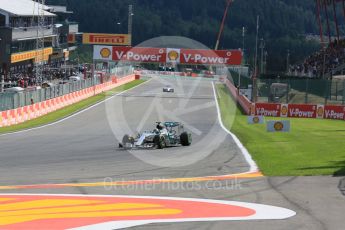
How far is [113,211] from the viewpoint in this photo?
9359 millimetres

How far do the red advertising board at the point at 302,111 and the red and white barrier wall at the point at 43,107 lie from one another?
16.8 m

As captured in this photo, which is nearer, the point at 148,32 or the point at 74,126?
the point at 74,126

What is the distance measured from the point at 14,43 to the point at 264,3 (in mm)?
117780

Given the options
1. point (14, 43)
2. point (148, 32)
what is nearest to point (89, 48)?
point (148, 32)

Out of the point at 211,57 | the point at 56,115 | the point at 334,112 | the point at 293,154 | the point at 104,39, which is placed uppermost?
the point at 104,39

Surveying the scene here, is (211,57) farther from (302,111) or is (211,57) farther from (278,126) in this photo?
(278,126)

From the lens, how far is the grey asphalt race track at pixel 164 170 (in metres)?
9.25

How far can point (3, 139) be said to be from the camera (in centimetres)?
2506

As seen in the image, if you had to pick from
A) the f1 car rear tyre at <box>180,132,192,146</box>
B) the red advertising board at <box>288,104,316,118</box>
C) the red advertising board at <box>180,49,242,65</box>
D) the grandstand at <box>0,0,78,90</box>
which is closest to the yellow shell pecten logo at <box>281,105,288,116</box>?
the red advertising board at <box>288,104,316,118</box>

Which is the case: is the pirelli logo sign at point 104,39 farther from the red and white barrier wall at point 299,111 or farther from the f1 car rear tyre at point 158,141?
the f1 car rear tyre at point 158,141

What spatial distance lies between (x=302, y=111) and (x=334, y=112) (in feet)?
7.91

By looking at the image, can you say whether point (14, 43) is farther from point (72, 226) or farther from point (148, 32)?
point (148, 32)

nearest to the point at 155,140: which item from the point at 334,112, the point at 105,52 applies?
the point at 334,112

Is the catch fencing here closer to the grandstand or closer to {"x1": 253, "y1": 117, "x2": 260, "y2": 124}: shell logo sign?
the grandstand
